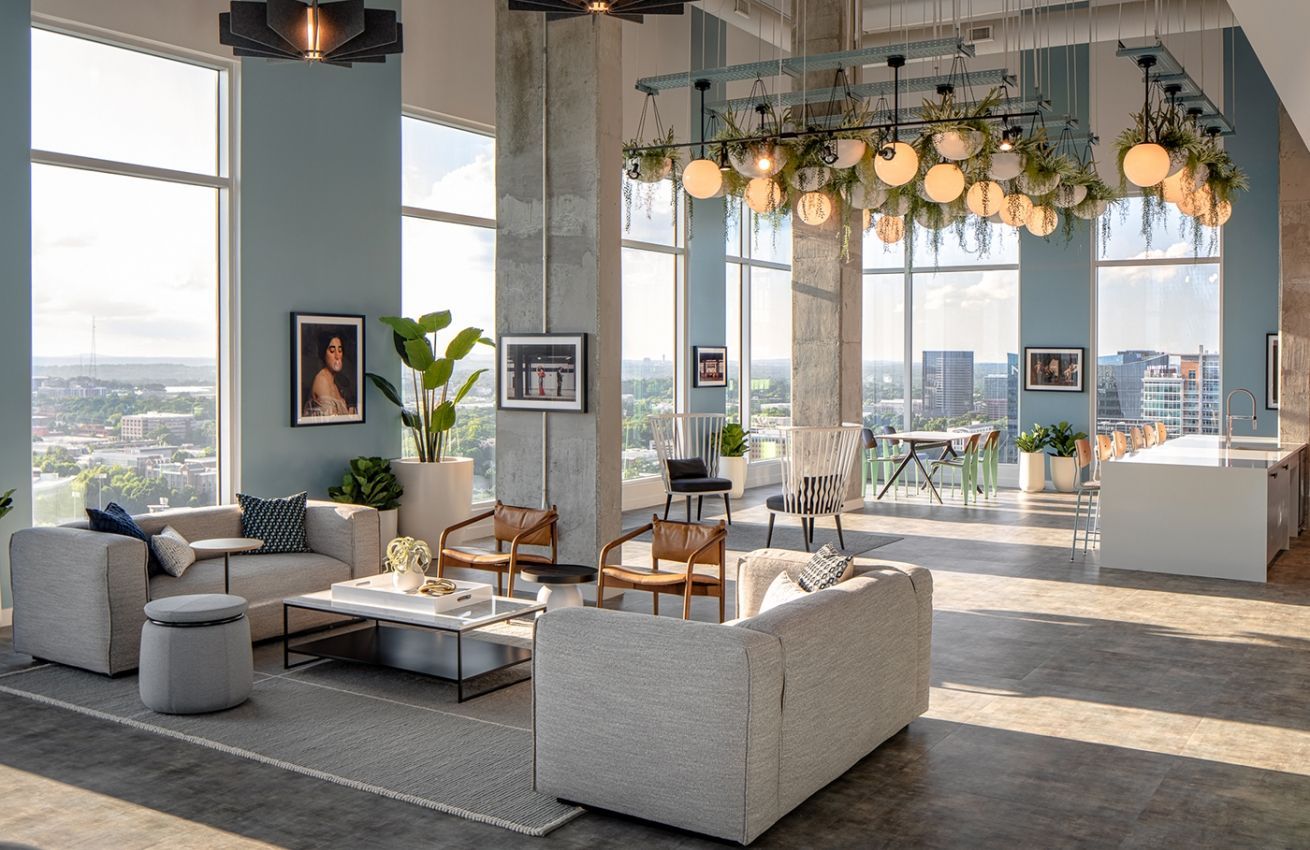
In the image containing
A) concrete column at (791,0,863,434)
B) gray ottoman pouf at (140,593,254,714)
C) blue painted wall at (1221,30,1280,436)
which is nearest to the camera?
gray ottoman pouf at (140,593,254,714)

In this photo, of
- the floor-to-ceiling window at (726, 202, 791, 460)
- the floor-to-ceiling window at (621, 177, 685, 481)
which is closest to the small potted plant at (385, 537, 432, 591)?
the floor-to-ceiling window at (621, 177, 685, 481)

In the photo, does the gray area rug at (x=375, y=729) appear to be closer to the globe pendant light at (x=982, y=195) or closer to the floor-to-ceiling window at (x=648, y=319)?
the globe pendant light at (x=982, y=195)

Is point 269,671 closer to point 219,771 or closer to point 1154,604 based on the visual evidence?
point 219,771

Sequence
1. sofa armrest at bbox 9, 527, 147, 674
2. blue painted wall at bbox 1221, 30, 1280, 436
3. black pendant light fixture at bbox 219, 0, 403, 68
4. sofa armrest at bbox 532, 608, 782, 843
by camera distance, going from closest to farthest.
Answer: sofa armrest at bbox 532, 608, 782, 843, black pendant light fixture at bbox 219, 0, 403, 68, sofa armrest at bbox 9, 527, 147, 674, blue painted wall at bbox 1221, 30, 1280, 436

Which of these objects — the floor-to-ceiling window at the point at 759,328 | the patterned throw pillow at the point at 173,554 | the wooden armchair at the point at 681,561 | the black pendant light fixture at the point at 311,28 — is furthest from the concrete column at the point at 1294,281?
the patterned throw pillow at the point at 173,554

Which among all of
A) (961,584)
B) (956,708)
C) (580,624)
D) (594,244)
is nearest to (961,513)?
(961,584)

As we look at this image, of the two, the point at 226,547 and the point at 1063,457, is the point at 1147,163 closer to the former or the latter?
the point at 226,547

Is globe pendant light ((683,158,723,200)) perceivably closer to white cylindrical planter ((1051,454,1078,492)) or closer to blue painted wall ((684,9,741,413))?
blue painted wall ((684,9,741,413))

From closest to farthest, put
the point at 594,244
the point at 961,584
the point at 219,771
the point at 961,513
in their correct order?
1. the point at 219,771
2. the point at 594,244
3. the point at 961,584
4. the point at 961,513

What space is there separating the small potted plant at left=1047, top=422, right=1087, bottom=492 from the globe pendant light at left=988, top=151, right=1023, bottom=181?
7233mm

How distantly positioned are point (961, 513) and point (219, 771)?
9.91 metres

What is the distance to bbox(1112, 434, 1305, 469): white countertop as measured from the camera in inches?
372

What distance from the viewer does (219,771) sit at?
477cm

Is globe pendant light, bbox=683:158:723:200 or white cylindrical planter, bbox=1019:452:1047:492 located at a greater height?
globe pendant light, bbox=683:158:723:200
